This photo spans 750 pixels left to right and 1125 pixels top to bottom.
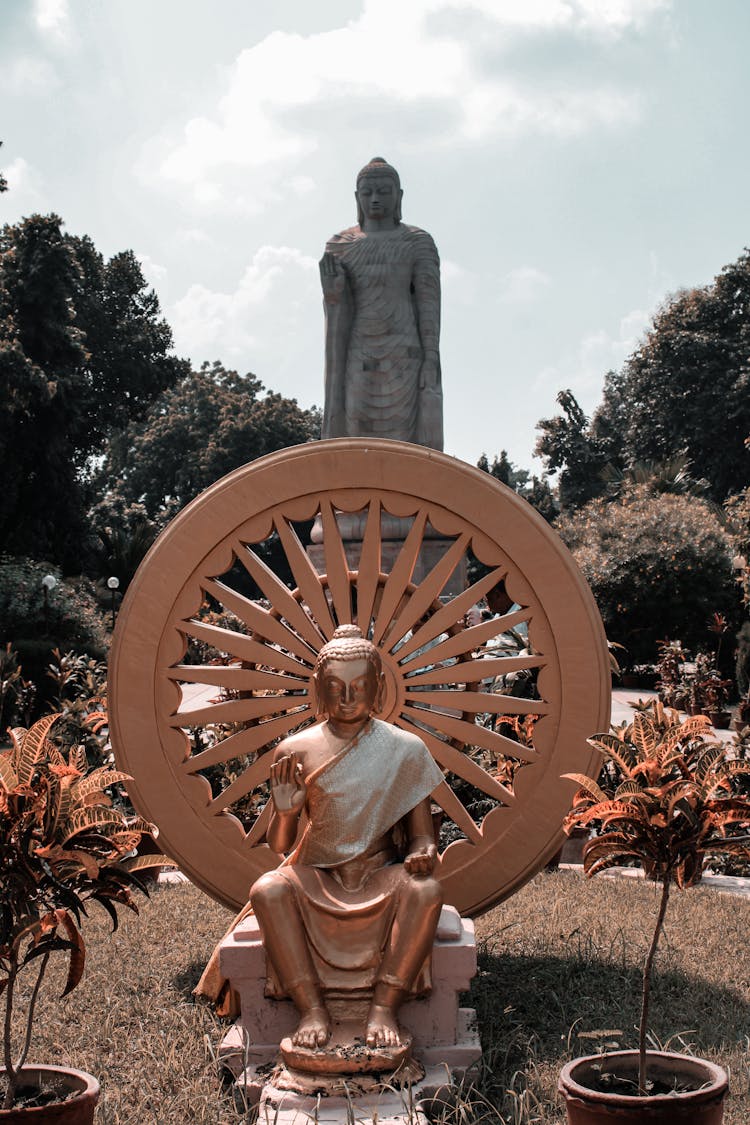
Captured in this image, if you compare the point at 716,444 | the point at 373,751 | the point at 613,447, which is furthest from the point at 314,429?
the point at 373,751

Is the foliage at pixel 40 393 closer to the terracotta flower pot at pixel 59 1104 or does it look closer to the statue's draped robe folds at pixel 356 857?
the statue's draped robe folds at pixel 356 857

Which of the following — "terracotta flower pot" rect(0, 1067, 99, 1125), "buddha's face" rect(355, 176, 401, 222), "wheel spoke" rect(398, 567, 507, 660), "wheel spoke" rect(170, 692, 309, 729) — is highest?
"buddha's face" rect(355, 176, 401, 222)

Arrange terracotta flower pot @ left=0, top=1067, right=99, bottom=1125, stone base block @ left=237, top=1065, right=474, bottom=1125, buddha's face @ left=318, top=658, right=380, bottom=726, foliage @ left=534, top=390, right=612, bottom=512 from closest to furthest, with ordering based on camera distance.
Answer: terracotta flower pot @ left=0, top=1067, right=99, bottom=1125 → stone base block @ left=237, top=1065, right=474, bottom=1125 → buddha's face @ left=318, top=658, right=380, bottom=726 → foliage @ left=534, top=390, right=612, bottom=512

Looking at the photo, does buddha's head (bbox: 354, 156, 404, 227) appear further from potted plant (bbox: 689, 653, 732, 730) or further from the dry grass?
the dry grass

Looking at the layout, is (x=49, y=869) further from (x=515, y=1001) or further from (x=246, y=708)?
(x=515, y=1001)

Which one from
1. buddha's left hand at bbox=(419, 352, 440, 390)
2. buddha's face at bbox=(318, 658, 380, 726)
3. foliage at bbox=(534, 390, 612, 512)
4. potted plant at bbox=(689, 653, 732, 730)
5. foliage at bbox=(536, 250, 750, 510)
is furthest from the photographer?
foliage at bbox=(534, 390, 612, 512)

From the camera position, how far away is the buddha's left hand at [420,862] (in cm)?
370

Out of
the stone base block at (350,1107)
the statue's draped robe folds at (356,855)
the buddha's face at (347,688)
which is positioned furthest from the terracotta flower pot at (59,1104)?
the buddha's face at (347,688)

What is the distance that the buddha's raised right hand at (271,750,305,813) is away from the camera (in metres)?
3.79

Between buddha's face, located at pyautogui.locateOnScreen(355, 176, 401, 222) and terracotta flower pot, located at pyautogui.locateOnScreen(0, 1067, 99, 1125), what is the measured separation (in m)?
8.01

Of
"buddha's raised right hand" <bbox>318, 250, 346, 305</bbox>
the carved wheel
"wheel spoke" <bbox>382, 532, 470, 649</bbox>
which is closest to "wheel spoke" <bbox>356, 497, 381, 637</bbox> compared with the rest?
the carved wheel

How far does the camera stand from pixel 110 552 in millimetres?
25016

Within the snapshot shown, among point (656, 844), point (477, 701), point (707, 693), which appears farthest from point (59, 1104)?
point (707, 693)

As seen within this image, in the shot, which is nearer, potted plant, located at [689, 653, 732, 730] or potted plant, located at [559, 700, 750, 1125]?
potted plant, located at [559, 700, 750, 1125]
